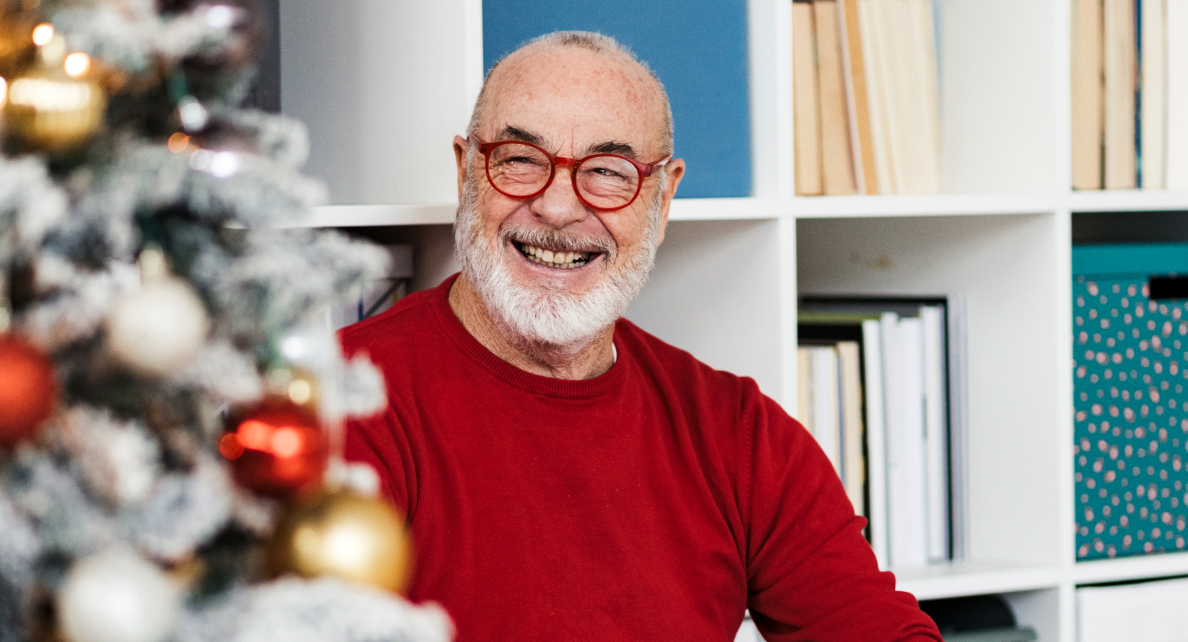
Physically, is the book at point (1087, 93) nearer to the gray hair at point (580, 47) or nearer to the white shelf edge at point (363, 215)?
the gray hair at point (580, 47)

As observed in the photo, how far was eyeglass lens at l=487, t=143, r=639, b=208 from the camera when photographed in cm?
126

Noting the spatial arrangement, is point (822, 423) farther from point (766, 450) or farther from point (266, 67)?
point (266, 67)

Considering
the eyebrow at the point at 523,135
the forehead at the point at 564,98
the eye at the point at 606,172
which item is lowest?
the eye at the point at 606,172

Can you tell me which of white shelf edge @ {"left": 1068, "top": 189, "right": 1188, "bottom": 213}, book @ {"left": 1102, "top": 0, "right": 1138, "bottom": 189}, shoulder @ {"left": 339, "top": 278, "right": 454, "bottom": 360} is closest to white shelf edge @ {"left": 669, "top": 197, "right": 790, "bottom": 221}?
shoulder @ {"left": 339, "top": 278, "right": 454, "bottom": 360}

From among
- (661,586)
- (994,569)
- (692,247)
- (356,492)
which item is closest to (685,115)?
(692,247)

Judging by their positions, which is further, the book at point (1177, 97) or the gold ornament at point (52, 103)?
the book at point (1177, 97)

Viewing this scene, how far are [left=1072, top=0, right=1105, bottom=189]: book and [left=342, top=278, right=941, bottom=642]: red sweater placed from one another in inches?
25.6

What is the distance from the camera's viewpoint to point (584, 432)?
1.21 meters

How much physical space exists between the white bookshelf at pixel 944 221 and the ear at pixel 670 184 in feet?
0.07

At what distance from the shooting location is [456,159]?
4.39ft

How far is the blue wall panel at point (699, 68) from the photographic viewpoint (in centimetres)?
138

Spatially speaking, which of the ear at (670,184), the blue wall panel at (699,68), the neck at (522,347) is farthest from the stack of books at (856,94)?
the neck at (522,347)

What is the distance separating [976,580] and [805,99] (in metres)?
0.72

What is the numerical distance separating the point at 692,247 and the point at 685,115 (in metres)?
0.22
